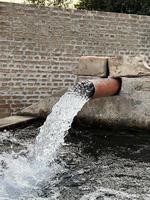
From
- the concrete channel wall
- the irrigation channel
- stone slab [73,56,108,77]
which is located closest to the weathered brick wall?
the concrete channel wall

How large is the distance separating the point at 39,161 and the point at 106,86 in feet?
→ 7.19

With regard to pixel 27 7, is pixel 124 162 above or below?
below

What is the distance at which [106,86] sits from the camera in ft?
28.0

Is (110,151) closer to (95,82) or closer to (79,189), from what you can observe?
(95,82)

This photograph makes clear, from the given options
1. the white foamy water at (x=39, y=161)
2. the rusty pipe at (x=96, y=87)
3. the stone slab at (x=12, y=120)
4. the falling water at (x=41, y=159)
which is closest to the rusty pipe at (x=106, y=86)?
the rusty pipe at (x=96, y=87)

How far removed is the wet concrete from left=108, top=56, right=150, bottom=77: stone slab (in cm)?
110

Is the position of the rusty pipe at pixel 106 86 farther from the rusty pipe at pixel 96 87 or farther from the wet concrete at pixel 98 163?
the wet concrete at pixel 98 163

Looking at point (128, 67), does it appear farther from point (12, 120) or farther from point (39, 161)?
point (39, 161)

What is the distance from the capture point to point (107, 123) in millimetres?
9750

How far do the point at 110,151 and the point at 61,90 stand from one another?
2959mm

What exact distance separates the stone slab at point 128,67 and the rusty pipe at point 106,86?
0.17 m

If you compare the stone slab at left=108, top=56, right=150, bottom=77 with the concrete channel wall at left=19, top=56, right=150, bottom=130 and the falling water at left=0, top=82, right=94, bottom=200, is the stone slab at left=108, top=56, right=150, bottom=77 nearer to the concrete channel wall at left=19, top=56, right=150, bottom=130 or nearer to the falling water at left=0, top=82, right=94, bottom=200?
the concrete channel wall at left=19, top=56, right=150, bottom=130

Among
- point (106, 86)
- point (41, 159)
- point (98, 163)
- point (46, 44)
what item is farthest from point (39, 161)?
point (46, 44)

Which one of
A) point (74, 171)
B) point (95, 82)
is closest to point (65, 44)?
point (95, 82)
